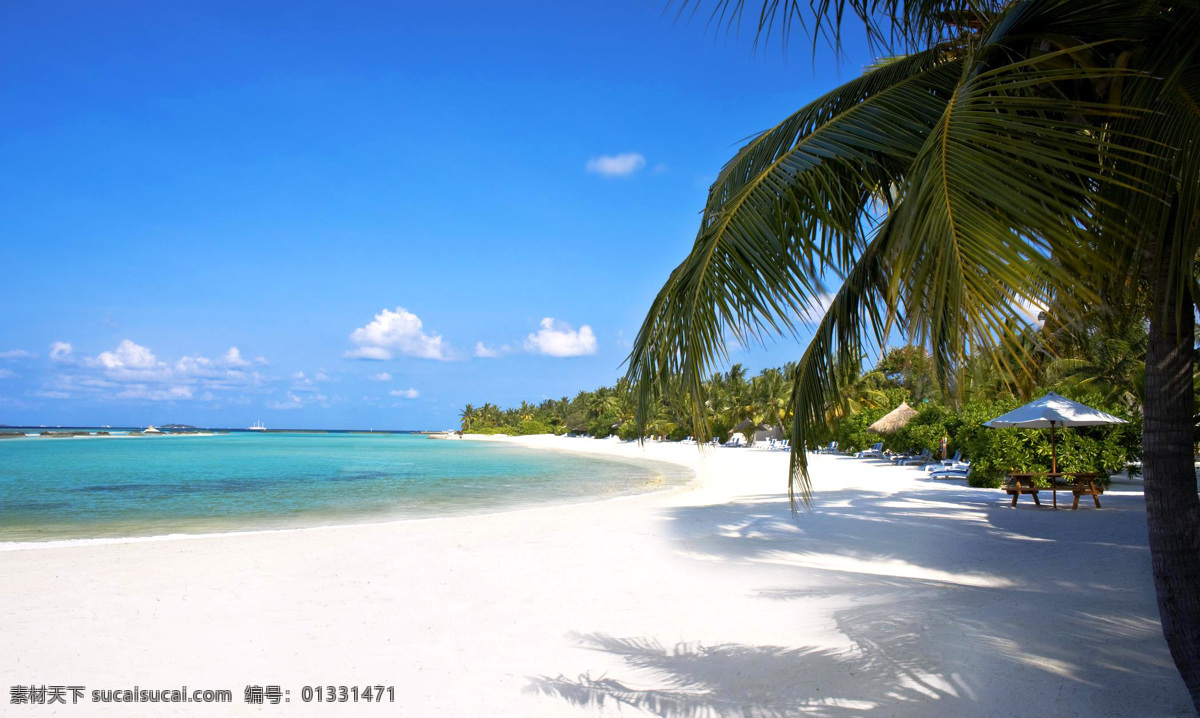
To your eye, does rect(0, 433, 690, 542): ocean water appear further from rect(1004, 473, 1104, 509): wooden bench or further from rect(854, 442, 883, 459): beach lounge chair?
rect(854, 442, 883, 459): beach lounge chair

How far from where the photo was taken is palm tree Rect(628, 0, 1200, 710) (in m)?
1.71

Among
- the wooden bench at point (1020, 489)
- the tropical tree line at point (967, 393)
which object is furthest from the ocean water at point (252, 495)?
the wooden bench at point (1020, 489)

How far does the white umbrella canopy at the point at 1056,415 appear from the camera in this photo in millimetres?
9688

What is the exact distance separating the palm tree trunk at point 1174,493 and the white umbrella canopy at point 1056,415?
8.39 meters

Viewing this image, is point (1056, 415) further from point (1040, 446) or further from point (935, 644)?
point (935, 644)

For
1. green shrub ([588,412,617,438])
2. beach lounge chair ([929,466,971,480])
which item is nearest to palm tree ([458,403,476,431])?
green shrub ([588,412,617,438])

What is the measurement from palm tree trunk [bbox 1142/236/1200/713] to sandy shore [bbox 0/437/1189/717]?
924mm

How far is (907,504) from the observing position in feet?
38.0

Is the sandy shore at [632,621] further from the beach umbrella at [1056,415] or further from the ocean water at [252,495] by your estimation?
the ocean water at [252,495]

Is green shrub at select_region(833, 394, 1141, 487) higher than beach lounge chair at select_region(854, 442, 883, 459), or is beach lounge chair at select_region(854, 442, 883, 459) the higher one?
green shrub at select_region(833, 394, 1141, 487)

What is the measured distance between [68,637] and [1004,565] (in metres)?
8.08

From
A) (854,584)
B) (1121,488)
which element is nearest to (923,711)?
(854,584)

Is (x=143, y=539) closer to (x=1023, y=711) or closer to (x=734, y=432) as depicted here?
(x=1023, y=711)

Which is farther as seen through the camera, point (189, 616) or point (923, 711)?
point (189, 616)
